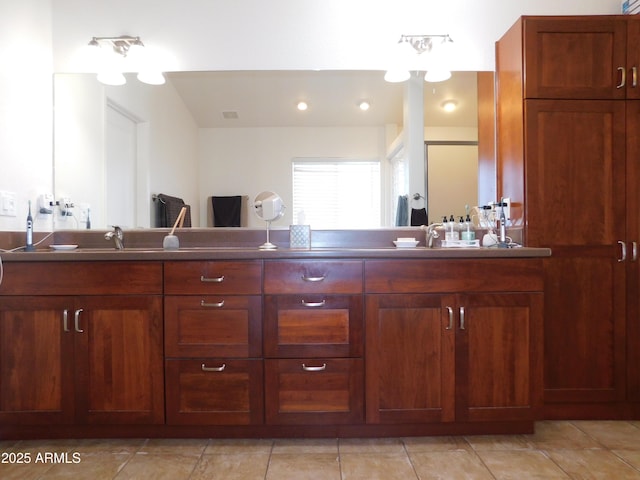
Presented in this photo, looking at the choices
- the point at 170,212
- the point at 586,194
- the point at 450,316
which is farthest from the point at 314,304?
the point at 586,194

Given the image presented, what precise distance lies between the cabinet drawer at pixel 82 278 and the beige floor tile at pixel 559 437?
69.4 inches

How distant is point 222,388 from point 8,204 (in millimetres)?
1366

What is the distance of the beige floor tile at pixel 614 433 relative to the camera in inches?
70.9

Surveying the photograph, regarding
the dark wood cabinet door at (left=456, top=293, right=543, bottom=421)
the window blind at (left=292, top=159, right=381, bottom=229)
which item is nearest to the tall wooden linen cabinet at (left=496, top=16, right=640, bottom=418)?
the dark wood cabinet door at (left=456, top=293, right=543, bottom=421)

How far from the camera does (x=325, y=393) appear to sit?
177 centimetres

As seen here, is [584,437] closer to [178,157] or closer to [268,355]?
[268,355]

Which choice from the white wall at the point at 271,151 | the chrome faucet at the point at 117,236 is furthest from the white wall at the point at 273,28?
the chrome faucet at the point at 117,236

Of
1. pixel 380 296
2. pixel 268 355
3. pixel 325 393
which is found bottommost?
pixel 325 393

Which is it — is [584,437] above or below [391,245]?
below

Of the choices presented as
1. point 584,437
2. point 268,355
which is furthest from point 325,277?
point 584,437

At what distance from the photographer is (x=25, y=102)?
2.18 m

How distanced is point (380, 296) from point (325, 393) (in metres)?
0.47

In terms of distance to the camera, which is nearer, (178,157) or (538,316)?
(538,316)

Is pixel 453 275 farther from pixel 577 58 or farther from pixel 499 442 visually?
pixel 577 58
